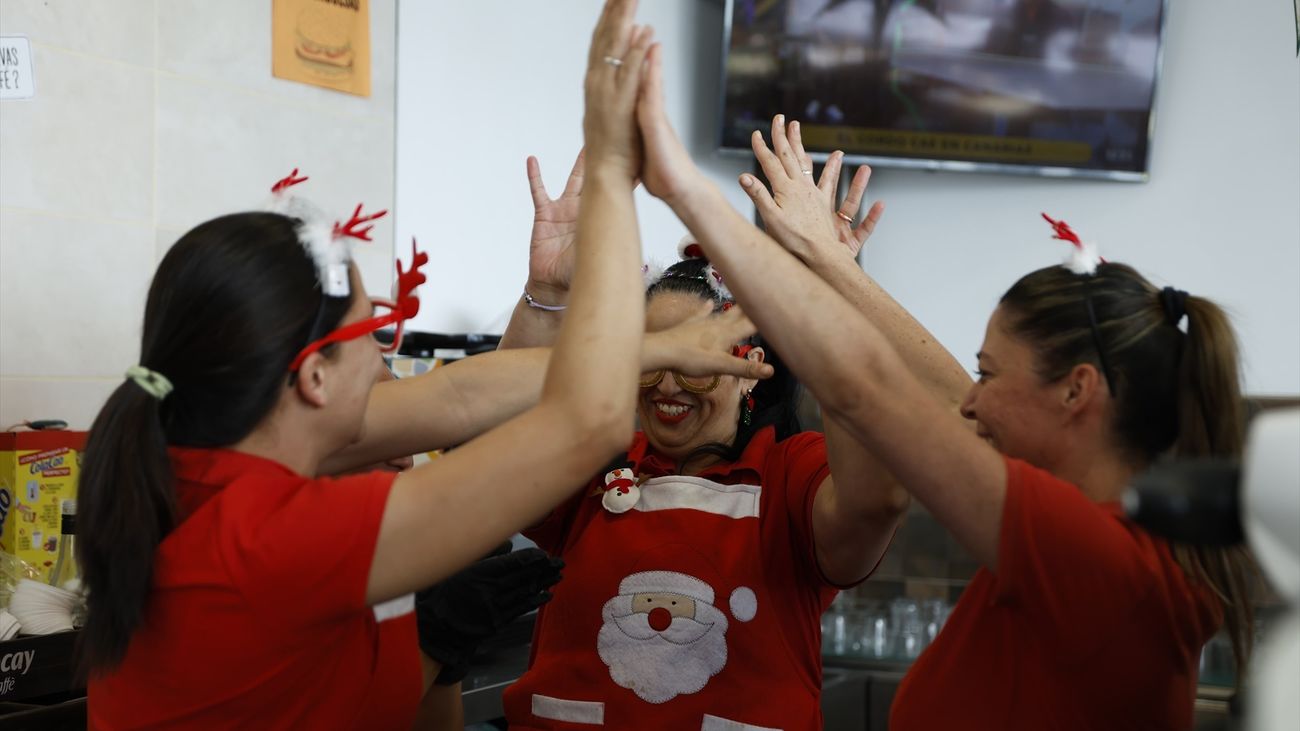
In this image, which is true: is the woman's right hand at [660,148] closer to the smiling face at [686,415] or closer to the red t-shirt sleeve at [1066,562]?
the red t-shirt sleeve at [1066,562]

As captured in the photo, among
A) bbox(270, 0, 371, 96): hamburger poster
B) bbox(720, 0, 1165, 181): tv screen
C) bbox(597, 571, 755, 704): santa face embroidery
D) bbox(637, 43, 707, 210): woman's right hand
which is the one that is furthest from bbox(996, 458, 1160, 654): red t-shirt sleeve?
bbox(720, 0, 1165, 181): tv screen

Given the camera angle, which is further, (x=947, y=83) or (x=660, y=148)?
(x=947, y=83)

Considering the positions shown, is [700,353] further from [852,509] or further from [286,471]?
[286,471]

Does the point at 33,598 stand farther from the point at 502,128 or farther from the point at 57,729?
the point at 502,128

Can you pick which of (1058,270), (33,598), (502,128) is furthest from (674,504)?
(502,128)

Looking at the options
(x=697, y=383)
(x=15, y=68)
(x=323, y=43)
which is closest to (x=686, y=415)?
(x=697, y=383)

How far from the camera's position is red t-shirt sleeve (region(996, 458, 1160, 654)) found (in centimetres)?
112

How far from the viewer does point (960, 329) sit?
4.04 meters

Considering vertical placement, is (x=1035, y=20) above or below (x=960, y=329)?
above

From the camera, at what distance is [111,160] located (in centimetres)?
242

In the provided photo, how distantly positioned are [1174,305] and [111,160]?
204cm

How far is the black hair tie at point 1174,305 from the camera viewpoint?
4.36 feet

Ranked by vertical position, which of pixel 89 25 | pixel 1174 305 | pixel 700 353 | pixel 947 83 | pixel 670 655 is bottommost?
pixel 670 655

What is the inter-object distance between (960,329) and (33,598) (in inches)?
118
